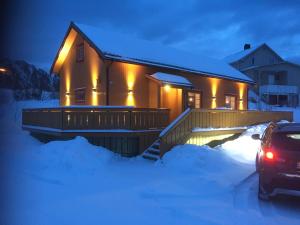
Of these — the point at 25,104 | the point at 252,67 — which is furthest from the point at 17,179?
the point at 252,67

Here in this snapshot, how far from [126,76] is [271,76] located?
1403 inches

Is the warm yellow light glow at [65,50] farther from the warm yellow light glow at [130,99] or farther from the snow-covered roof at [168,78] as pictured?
the snow-covered roof at [168,78]

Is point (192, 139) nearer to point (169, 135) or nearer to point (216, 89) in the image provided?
point (169, 135)

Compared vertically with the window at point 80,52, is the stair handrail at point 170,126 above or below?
below

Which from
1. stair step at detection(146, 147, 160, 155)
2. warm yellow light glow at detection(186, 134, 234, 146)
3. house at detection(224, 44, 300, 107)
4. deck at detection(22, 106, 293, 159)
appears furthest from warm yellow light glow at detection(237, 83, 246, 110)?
house at detection(224, 44, 300, 107)

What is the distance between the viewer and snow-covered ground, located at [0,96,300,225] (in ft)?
21.4

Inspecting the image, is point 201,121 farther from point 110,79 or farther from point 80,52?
point 80,52

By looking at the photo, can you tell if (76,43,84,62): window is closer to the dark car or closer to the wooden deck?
the wooden deck

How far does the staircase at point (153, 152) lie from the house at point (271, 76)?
34038mm

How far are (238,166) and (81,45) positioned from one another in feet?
40.6

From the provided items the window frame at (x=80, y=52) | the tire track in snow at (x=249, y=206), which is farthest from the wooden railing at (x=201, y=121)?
the window frame at (x=80, y=52)

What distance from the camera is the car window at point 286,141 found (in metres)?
7.41

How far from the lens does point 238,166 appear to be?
12.0 m

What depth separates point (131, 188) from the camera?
347 inches
